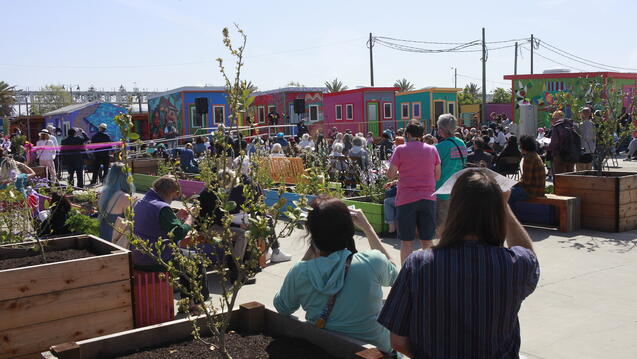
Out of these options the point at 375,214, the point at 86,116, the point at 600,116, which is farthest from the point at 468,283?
the point at 86,116

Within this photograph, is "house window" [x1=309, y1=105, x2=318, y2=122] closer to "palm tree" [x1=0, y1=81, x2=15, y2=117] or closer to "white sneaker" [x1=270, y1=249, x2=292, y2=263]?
"white sneaker" [x1=270, y1=249, x2=292, y2=263]

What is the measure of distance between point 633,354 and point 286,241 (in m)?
5.22

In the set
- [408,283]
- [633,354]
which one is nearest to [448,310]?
[408,283]

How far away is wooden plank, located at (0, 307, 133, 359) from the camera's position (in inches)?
152

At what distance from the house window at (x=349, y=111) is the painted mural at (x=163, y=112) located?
8089mm

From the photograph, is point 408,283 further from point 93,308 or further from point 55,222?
point 55,222

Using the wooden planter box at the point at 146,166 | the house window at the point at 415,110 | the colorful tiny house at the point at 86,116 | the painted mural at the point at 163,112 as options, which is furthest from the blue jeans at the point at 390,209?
the colorful tiny house at the point at 86,116

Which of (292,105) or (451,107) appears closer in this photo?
(451,107)

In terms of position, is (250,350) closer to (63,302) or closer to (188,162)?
(63,302)

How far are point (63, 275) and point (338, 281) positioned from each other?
204 cm

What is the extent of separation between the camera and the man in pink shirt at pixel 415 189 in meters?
5.88

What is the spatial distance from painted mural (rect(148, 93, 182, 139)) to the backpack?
75.7 feet

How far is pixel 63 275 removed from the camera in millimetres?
4020

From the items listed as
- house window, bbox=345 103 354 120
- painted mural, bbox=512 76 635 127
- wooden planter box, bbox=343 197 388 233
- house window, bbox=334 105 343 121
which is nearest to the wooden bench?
wooden planter box, bbox=343 197 388 233
